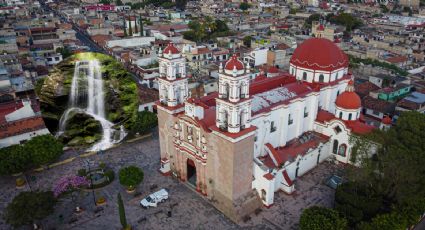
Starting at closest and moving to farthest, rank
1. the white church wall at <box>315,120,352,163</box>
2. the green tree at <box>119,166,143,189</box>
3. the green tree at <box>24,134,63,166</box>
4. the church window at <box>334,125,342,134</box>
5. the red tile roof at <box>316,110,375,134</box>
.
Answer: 1. the green tree at <box>119,166,143,189</box>
2. the green tree at <box>24,134,63,166</box>
3. the red tile roof at <box>316,110,375,134</box>
4. the white church wall at <box>315,120,352,163</box>
5. the church window at <box>334,125,342,134</box>

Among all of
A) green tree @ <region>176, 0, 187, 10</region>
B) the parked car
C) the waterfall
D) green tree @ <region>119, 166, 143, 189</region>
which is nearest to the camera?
the waterfall

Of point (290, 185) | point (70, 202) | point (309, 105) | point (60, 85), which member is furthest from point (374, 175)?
point (60, 85)

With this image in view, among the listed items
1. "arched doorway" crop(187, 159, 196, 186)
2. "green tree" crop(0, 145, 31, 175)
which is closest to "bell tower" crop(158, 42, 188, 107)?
"arched doorway" crop(187, 159, 196, 186)

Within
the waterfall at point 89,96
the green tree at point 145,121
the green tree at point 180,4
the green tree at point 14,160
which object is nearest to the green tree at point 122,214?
the green tree at point 14,160

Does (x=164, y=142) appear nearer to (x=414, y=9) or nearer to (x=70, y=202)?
(x=70, y=202)

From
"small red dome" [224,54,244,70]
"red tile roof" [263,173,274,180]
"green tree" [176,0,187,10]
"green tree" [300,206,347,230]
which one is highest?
"green tree" [176,0,187,10]

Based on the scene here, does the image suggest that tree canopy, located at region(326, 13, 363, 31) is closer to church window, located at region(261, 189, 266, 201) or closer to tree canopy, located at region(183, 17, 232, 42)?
tree canopy, located at region(183, 17, 232, 42)

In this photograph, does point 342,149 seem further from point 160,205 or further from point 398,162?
point 160,205
